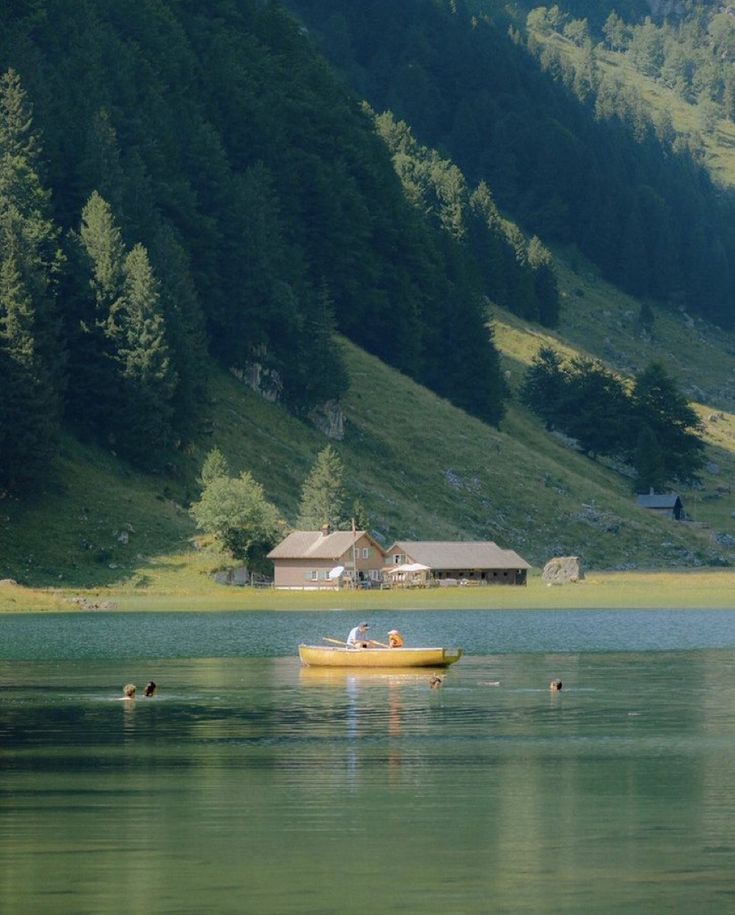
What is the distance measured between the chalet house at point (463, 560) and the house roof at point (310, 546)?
22.8 ft

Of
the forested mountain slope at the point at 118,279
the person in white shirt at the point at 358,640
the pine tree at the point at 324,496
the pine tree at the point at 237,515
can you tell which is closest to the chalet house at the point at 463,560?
Result: the pine tree at the point at 324,496

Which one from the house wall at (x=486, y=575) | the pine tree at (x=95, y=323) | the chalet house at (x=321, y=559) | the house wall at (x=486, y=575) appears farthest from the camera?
the house wall at (x=486, y=575)

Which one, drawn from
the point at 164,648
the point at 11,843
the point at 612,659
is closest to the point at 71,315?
the point at 164,648

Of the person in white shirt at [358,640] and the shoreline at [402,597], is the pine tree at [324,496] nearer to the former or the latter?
the shoreline at [402,597]

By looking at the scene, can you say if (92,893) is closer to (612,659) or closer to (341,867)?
(341,867)

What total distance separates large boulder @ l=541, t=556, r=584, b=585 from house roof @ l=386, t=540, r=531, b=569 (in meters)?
2.08

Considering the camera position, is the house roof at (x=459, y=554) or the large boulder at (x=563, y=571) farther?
the large boulder at (x=563, y=571)

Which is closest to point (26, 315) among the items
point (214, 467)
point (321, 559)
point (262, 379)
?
point (214, 467)

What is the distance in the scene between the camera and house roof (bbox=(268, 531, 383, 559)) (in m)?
152

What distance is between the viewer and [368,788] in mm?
42688

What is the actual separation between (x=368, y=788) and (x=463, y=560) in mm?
120946

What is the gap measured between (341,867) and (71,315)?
5182 inches

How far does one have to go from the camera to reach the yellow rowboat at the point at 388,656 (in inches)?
2872

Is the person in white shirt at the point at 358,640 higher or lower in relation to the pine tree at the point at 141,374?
lower
